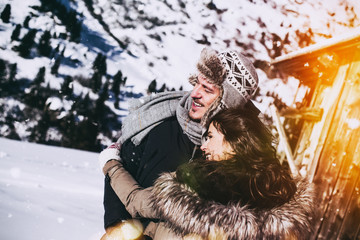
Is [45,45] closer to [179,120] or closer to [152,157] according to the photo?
[179,120]

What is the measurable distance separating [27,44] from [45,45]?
5.62 meters

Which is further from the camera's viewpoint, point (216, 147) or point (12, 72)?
point (12, 72)

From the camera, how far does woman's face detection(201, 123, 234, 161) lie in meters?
1.51

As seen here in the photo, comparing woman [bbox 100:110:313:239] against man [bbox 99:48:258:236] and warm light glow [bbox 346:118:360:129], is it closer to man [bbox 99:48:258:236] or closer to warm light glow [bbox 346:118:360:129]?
man [bbox 99:48:258:236]

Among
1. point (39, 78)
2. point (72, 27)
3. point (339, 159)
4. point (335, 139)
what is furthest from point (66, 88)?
point (339, 159)

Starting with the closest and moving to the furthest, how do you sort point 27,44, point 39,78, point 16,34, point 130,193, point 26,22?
point 130,193
point 39,78
point 27,44
point 16,34
point 26,22

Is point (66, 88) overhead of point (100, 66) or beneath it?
beneath

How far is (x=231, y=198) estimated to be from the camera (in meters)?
1.35

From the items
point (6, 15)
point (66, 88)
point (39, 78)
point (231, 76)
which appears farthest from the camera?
point (6, 15)

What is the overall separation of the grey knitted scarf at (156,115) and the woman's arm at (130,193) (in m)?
0.26

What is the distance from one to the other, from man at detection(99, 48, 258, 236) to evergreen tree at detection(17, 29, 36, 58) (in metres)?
71.3

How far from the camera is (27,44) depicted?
64.0 meters

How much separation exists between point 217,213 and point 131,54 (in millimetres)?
128287

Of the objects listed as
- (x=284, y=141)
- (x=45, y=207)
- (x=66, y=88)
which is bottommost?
(x=66, y=88)
